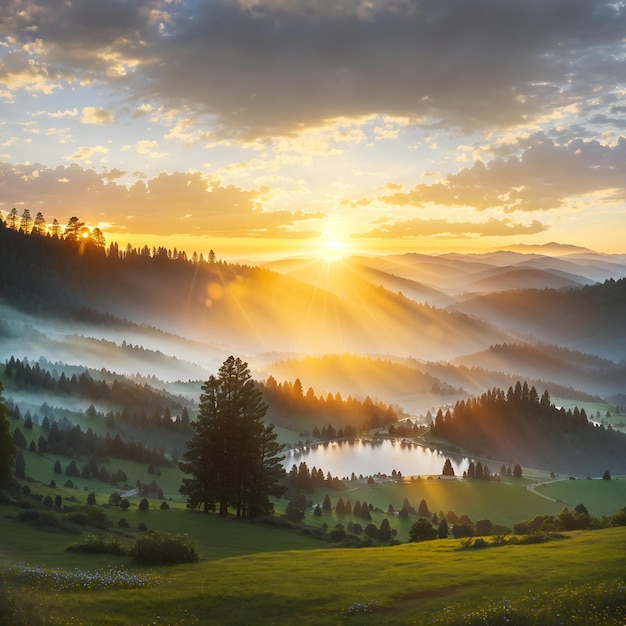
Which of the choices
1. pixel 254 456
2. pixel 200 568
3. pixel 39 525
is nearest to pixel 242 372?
pixel 254 456

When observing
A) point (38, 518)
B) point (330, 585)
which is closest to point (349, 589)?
point (330, 585)

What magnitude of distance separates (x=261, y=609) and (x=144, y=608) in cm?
544

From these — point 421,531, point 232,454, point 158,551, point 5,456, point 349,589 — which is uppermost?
point 232,454

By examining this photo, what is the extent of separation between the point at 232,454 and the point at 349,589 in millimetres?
52217

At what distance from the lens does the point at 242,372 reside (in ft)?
288

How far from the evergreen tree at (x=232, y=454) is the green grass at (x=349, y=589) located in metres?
38.8

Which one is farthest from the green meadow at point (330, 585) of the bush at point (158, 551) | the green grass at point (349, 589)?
the bush at point (158, 551)

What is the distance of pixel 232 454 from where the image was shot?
83.2m

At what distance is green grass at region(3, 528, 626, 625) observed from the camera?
90.7 feet

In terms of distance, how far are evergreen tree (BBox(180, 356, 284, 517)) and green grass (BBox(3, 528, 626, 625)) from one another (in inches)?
1526

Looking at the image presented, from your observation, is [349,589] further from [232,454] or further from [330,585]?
[232,454]

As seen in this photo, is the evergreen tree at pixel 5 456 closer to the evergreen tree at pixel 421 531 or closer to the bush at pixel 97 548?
the bush at pixel 97 548

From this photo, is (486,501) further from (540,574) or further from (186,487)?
(540,574)

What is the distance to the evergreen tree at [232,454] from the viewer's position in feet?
263
